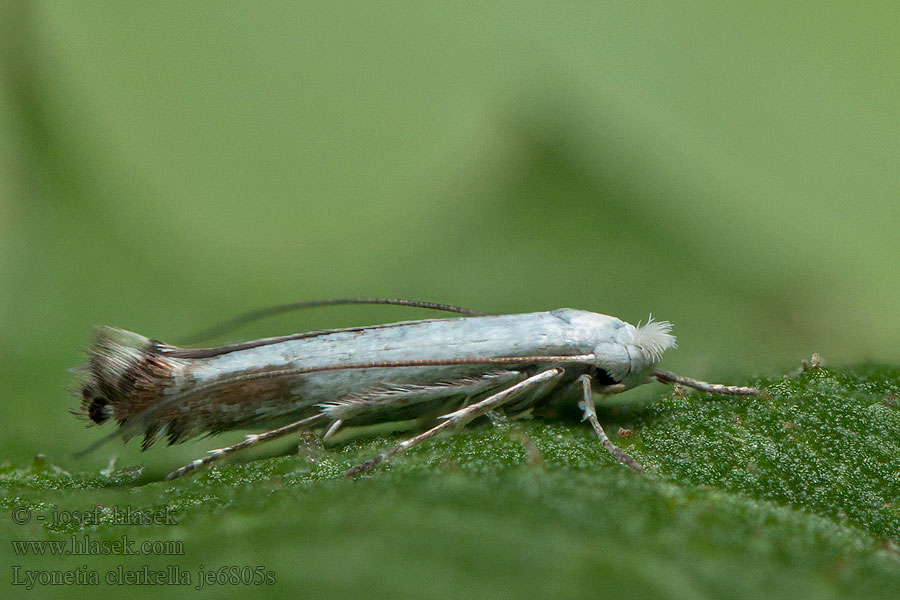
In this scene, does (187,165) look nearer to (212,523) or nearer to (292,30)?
(292,30)

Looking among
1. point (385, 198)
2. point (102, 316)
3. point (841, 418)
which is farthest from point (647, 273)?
point (102, 316)

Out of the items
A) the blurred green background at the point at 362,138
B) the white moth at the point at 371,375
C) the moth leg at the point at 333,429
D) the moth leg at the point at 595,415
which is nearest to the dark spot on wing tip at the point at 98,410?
the white moth at the point at 371,375

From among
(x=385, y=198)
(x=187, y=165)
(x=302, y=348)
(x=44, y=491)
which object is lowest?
(x=44, y=491)

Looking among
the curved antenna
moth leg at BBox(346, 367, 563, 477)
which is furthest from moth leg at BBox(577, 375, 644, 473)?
the curved antenna

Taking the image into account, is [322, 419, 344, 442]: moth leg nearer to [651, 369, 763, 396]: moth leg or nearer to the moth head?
the moth head

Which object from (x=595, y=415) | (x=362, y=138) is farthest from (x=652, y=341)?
(x=362, y=138)

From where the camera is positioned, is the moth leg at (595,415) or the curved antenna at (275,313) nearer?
the moth leg at (595,415)

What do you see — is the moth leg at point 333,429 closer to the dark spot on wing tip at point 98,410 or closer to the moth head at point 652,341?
the dark spot on wing tip at point 98,410

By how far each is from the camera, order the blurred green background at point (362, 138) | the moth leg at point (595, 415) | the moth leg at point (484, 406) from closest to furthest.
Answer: the moth leg at point (595, 415) → the moth leg at point (484, 406) → the blurred green background at point (362, 138)
